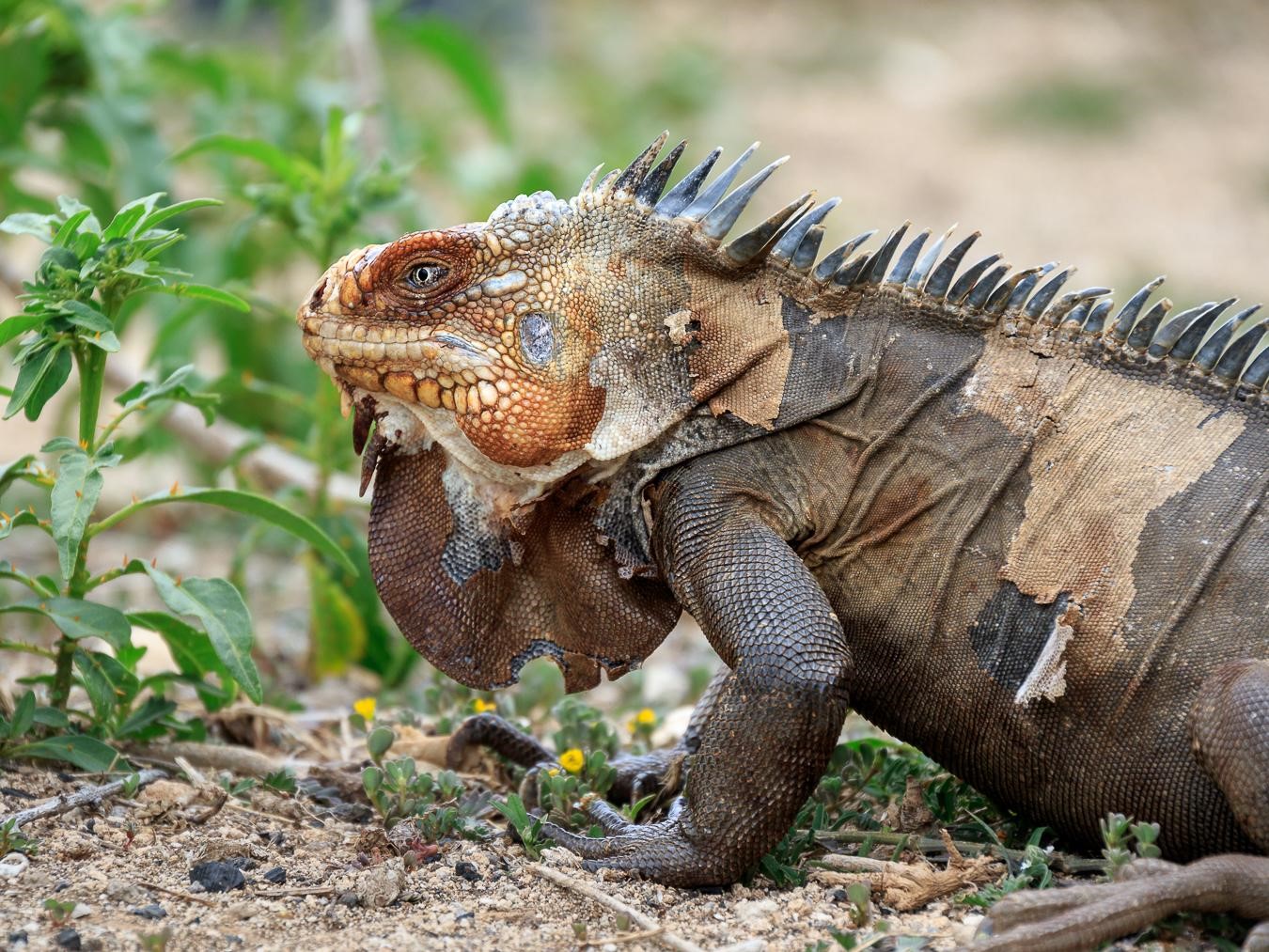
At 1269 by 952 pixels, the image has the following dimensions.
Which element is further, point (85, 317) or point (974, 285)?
point (974, 285)

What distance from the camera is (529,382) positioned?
4.85 metres

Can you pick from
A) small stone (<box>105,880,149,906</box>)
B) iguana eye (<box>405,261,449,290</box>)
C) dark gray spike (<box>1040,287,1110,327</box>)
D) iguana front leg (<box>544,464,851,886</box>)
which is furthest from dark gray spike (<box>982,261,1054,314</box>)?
small stone (<box>105,880,149,906</box>)

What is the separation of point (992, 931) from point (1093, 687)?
930 millimetres

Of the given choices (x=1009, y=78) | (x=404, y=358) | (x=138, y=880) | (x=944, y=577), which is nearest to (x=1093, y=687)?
(x=944, y=577)

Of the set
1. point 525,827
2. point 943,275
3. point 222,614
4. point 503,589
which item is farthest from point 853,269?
point 222,614

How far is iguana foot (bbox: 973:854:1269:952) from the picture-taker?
12.7 feet

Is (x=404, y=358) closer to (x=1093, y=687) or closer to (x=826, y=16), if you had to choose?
(x=1093, y=687)

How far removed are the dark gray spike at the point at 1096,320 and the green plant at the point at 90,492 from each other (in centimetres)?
284

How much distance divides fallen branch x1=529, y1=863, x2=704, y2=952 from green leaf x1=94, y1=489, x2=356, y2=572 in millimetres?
1544

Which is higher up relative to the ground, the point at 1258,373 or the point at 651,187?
the point at 651,187

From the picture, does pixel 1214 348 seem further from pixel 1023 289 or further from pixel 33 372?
pixel 33 372

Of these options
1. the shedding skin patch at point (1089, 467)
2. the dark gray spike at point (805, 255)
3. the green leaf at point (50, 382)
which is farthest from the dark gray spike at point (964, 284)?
the green leaf at point (50, 382)

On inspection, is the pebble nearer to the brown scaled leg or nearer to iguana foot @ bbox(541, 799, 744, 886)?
iguana foot @ bbox(541, 799, 744, 886)

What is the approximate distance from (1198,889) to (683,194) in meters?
2.78
